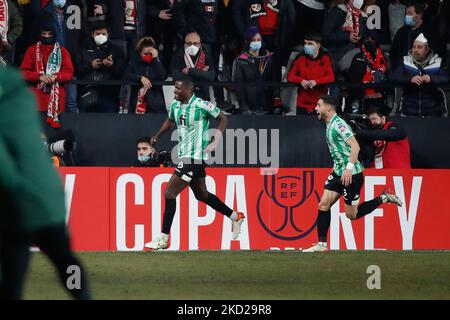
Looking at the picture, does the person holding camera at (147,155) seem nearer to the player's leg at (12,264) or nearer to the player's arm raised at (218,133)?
the player's arm raised at (218,133)

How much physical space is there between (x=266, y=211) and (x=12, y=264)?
33.6 ft

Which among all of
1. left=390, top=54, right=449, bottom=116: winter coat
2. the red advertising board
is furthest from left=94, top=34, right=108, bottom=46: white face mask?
left=390, top=54, right=449, bottom=116: winter coat

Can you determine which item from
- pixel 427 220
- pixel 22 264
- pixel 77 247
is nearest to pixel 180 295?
pixel 22 264

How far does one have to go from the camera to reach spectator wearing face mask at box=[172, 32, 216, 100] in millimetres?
16722

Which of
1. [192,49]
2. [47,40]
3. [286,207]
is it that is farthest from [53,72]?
[286,207]

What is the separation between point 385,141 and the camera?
666 inches

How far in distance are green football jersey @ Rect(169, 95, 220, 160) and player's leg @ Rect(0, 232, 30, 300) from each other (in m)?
8.19

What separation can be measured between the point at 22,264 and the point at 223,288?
4734 millimetres

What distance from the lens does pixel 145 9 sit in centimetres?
1745

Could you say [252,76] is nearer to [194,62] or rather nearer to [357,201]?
[194,62]

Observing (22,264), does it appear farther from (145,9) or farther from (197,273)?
(145,9)

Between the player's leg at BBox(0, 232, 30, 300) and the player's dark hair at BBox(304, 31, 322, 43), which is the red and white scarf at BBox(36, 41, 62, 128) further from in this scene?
the player's leg at BBox(0, 232, 30, 300)
